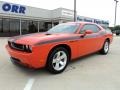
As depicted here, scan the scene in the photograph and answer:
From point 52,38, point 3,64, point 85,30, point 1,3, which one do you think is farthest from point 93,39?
point 1,3

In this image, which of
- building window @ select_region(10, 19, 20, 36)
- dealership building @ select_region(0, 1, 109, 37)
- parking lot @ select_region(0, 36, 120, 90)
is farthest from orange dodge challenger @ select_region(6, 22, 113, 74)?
building window @ select_region(10, 19, 20, 36)

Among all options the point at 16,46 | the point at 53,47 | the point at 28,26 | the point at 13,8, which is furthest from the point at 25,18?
the point at 53,47

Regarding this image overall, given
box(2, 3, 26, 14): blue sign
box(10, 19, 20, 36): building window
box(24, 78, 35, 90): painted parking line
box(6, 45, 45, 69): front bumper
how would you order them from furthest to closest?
box(10, 19, 20, 36): building window, box(2, 3, 26, 14): blue sign, box(6, 45, 45, 69): front bumper, box(24, 78, 35, 90): painted parking line

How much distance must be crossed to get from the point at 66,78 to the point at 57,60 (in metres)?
0.64

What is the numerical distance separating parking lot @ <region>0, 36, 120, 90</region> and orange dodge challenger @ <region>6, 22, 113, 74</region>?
13.3 inches

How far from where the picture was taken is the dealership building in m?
22.3

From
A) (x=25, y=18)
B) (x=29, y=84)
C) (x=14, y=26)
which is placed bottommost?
(x=29, y=84)

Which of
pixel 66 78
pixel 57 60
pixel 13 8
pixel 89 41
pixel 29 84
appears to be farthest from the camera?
pixel 13 8

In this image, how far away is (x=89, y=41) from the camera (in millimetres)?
6113

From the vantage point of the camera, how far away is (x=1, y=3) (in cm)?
2127

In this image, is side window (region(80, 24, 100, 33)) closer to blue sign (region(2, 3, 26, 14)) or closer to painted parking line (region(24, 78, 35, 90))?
painted parking line (region(24, 78, 35, 90))

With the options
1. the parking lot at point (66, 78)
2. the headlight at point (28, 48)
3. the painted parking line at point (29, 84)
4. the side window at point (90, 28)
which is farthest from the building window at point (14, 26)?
the painted parking line at point (29, 84)

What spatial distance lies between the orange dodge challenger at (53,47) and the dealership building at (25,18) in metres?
17.7

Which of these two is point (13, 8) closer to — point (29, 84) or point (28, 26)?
point (28, 26)
